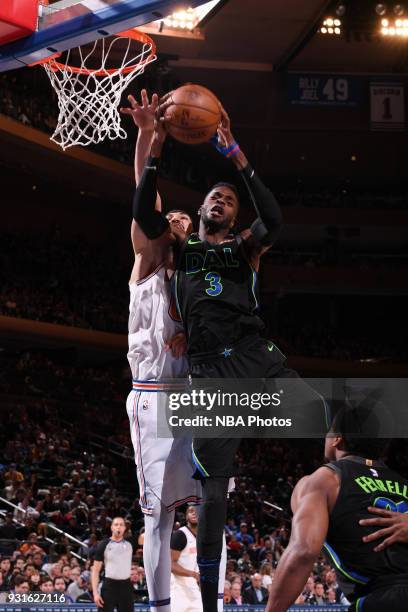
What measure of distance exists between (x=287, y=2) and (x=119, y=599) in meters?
12.1

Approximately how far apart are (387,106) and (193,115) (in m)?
17.9

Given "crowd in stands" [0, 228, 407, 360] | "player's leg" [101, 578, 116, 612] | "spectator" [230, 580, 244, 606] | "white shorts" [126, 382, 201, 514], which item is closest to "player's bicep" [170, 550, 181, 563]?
"player's leg" [101, 578, 116, 612]

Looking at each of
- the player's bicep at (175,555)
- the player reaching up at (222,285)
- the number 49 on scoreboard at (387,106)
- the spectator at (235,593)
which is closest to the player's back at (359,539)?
the player reaching up at (222,285)

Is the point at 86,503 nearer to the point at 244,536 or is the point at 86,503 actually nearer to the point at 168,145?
the point at 244,536

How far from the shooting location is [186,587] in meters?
7.12

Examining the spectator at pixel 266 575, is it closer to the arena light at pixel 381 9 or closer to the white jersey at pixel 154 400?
the white jersey at pixel 154 400

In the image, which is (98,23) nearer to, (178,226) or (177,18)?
(178,226)

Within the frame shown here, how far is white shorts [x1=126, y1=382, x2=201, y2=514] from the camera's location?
4.34 metres

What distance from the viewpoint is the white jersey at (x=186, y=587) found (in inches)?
267

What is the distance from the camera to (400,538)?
9.55 ft

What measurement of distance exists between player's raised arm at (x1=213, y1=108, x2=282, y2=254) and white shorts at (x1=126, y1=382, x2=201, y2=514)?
1.09 m

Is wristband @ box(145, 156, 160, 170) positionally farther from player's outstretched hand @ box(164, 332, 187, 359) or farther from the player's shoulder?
the player's shoulder

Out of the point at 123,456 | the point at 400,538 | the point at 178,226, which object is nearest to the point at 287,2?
the point at 123,456

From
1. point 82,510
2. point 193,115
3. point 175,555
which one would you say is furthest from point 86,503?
point 193,115
